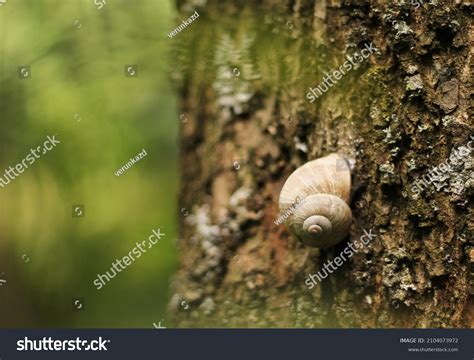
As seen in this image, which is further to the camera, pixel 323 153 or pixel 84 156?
pixel 84 156

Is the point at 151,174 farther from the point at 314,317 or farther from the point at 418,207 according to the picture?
the point at 418,207

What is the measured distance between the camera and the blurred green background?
2.33 meters

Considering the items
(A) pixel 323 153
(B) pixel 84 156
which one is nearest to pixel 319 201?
(A) pixel 323 153

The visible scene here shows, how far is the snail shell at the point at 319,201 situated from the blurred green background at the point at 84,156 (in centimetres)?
→ 78

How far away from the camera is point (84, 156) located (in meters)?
2.43

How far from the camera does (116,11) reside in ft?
7.67

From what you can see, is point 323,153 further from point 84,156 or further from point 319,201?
point 84,156

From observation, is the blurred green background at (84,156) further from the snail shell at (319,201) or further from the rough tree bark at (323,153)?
the snail shell at (319,201)

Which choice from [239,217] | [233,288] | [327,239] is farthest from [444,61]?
[233,288]

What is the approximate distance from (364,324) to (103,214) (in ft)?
4.47

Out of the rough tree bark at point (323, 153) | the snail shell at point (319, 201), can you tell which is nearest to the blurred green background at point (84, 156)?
the rough tree bark at point (323, 153)

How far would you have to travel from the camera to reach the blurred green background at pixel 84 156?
2326 mm

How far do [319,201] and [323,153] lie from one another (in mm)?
147

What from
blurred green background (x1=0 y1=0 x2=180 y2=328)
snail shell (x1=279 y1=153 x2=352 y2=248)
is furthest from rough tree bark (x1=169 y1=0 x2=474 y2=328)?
blurred green background (x1=0 y1=0 x2=180 y2=328)
